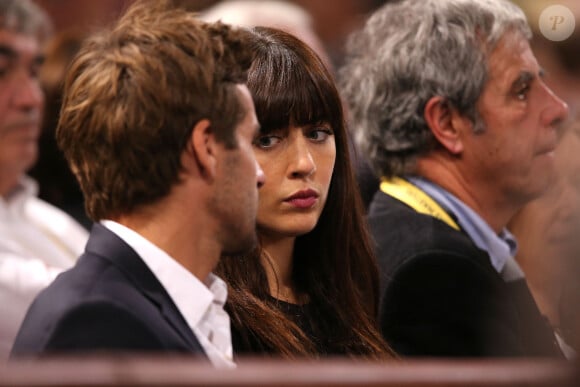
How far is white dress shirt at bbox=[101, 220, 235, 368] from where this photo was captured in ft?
5.96

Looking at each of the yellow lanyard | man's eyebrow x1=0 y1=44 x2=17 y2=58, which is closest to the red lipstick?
the yellow lanyard

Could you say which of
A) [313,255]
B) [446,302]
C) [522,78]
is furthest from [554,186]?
[313,255]

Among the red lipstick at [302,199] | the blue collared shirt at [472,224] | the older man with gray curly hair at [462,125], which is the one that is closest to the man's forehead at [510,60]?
the older man with gray curly hair at [462,125]

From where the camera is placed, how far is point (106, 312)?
5.55ft

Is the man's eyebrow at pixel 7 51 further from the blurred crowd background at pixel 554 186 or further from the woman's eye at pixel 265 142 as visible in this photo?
the woman's eye at pixel 265 142

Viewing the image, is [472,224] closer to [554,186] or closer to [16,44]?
[554,186]

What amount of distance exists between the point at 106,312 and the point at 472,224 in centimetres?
139

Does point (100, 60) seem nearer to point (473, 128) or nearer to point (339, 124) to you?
point (339, 124)

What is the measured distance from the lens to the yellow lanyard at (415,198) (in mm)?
2814

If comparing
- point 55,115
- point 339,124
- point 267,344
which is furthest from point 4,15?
point 267,344

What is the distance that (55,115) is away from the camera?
406 cm

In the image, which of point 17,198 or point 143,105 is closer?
point 143,105

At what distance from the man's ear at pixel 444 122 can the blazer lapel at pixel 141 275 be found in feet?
4.20

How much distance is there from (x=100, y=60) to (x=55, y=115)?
2271 mm
